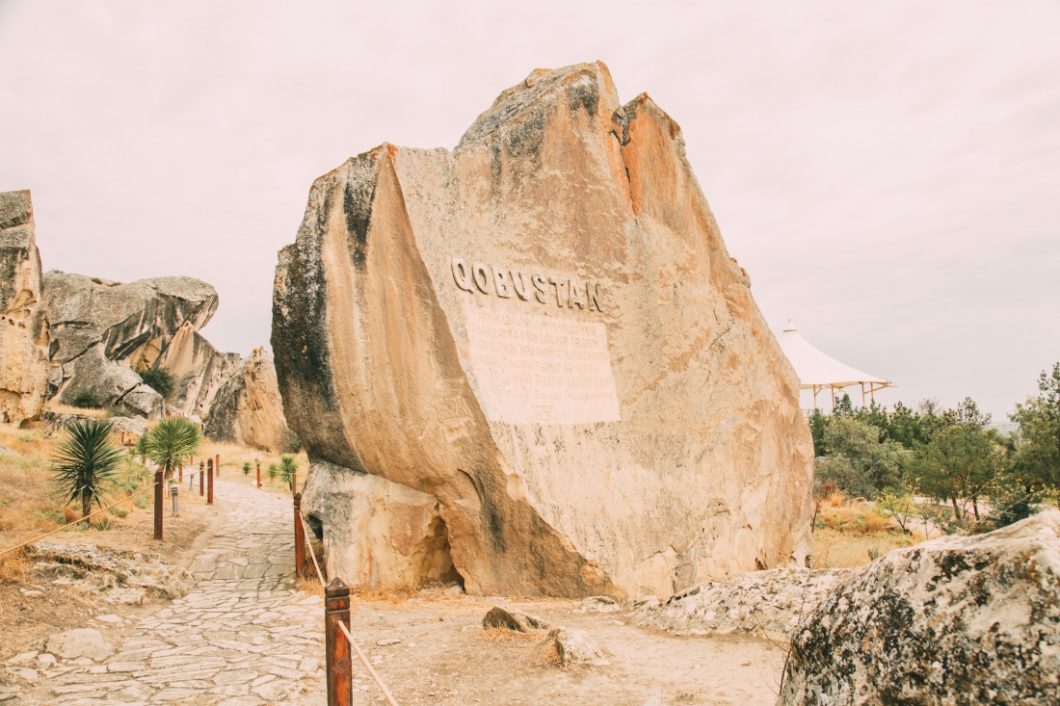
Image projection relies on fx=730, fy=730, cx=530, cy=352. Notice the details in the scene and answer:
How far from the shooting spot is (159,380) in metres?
37.2

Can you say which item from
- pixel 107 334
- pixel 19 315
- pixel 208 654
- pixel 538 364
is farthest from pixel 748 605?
pixel 107 334

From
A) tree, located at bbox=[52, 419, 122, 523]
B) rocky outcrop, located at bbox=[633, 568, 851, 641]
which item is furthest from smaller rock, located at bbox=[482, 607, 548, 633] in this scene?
tree, located at bbox=[52, 419, 122, 523]

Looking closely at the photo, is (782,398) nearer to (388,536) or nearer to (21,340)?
(388,536)

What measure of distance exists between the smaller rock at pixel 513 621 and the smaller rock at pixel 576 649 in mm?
510

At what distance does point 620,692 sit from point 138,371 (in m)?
37.9

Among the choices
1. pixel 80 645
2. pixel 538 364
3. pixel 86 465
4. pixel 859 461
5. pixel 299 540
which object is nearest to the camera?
pixel 80 645

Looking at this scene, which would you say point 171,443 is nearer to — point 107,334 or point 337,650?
point 337,650

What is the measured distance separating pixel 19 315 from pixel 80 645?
56.1 feet

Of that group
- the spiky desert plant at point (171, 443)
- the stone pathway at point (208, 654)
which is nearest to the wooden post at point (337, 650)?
the stone pathway at point (208, 654)

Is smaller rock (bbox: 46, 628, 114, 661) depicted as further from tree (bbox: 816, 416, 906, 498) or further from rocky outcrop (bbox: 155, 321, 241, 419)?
rocky outcrop (bbox: 155, 321, 241, 419)

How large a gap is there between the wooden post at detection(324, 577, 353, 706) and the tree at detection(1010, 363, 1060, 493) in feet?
61.6

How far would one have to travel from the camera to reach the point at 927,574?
226 cm

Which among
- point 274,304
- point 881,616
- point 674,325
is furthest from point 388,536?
point 881,616

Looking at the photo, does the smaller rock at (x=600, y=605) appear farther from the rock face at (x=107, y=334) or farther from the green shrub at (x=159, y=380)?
the green shrub at (x=159, y=380)
